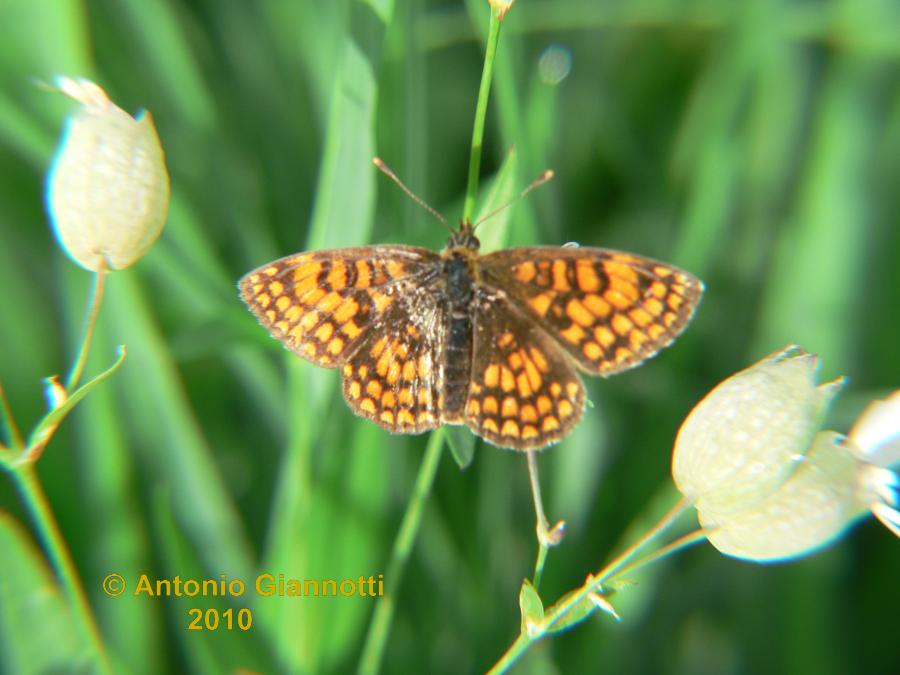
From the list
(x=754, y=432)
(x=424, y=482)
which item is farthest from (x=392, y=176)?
(x=754, y=432)

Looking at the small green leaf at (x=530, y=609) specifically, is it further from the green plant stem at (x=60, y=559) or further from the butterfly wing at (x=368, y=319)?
the green plant stem at (x=60, y=559)

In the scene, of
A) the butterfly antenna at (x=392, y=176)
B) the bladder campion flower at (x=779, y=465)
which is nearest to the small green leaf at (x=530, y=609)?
the bladder campion flower at (x=779, y=465)

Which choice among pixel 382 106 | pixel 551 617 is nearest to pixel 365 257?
pixel 382 106

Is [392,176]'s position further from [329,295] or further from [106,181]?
[106,181]

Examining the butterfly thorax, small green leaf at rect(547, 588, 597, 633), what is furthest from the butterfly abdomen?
small green leaf at rect(547, 588, 597, 633)

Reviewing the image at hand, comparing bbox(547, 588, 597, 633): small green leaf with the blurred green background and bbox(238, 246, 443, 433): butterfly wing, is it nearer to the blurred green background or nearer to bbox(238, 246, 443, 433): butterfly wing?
bbox(238, 246, 443, 433): butterfly wing

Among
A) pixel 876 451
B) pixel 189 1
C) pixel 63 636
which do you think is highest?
pixel 189 1

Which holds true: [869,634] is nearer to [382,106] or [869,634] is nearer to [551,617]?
[551,617]
